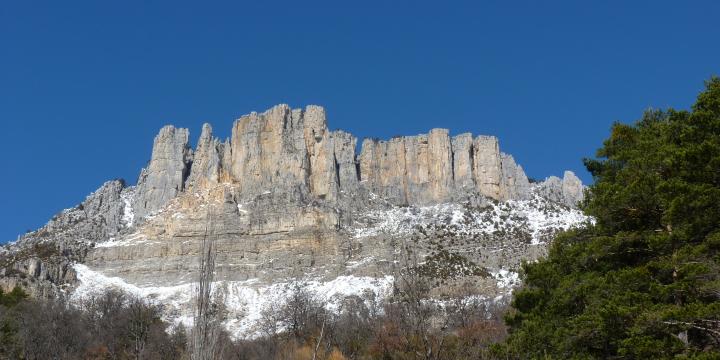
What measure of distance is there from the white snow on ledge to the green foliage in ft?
188

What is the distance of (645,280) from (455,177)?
337ft

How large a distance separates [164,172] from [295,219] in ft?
98.2

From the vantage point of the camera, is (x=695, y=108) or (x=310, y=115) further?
(x=310, y=115)

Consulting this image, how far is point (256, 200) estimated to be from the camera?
11019 cm

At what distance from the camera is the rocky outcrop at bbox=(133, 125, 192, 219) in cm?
11862

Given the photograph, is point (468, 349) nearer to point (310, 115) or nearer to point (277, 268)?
point (277, 268)

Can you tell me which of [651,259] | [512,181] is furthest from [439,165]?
[651,259]

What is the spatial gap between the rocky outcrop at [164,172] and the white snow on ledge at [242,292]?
785 inches

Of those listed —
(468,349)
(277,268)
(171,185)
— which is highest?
(171,185)

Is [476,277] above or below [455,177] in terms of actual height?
below

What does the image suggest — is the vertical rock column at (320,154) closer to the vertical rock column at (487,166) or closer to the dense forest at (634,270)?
the vertical rock column at (487,166)

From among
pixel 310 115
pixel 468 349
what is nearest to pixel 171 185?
pixel 310 115

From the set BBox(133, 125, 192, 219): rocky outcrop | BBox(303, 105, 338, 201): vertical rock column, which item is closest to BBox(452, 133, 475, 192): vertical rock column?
BBox(303, 105, 338, 201): vertical rock column

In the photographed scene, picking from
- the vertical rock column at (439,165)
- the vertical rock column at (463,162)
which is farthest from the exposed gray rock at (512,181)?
the vertical rock column at (439,165)
